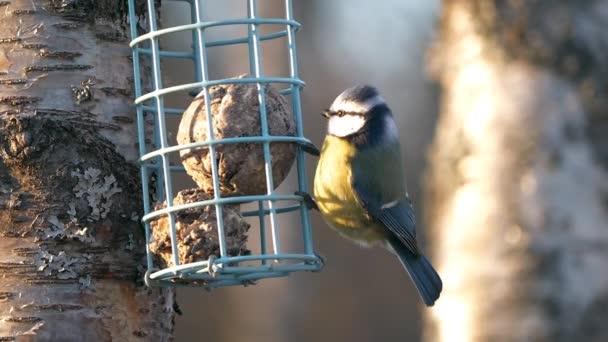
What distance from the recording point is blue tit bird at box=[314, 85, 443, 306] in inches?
166

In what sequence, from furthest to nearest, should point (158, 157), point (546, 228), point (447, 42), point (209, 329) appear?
point (209, 329) < point (447, 42) < point (546, 228) < point (158, 157)

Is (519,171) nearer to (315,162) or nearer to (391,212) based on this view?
(391,212)

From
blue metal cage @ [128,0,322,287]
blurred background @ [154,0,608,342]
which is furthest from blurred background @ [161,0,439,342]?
blue metal cage @ [128,0,322,287]

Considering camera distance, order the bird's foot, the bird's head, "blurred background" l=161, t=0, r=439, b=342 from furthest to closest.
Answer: "blurred background" l=161, t=0, r=439, b=342, the bird's head, the bird's foot

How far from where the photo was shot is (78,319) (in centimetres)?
321

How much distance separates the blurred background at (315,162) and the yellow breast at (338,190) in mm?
6125

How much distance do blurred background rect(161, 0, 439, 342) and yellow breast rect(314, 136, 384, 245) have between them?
20.1 feet

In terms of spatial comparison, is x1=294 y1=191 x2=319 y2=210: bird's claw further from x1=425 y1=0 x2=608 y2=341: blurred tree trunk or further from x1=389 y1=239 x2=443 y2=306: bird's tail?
x1=425 y1=0 x2=608 y2=341: blurred tree trunk

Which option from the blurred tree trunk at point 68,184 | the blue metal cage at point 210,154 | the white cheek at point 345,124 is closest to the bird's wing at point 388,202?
the white cheek at point 345,124

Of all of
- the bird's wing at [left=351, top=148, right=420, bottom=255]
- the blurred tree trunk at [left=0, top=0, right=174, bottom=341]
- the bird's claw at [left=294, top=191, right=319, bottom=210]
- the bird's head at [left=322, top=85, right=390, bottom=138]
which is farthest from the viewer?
the bird's wing at [left=351, top=148, right=420, bottom=255]

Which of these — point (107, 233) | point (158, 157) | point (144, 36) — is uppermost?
point (144, 36)

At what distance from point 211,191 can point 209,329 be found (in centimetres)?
1250

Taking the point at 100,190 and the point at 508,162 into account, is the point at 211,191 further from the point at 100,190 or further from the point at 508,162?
the point at 508,162

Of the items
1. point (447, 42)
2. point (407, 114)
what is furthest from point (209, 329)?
point (447, 42)
